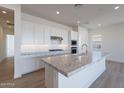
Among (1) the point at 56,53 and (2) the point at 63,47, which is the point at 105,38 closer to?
(2) the point at 63,47

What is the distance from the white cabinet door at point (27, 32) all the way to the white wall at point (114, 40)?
5.76 metres

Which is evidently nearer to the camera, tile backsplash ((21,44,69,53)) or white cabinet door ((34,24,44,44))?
tile backsplash ((21,44,69,53))

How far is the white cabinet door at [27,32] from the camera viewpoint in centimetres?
418

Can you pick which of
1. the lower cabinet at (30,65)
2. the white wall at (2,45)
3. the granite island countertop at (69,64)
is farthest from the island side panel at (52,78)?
the white wall at (2,45)

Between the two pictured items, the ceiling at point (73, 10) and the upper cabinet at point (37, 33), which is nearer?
the ceiling at point (73, 10)

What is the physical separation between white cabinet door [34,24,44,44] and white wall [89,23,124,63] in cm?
519

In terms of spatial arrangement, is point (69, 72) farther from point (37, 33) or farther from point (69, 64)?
point (37, 33)

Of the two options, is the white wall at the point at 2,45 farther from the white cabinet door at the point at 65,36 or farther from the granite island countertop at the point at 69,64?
the granite island countertop at the point at 69,64

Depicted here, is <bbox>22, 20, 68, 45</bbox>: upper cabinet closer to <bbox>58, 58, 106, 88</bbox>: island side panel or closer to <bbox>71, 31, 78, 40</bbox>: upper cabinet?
<bbox>71, 31, 78, 40</bbox>: upper cabinet

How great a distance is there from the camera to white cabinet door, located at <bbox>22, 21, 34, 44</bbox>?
13.7 ft

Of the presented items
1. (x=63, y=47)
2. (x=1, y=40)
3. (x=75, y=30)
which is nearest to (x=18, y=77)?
(x=63, y=47)

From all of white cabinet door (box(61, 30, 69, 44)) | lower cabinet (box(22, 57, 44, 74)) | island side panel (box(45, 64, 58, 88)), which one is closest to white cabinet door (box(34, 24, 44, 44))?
lower cabinet (box(22, 57, 44, 74))

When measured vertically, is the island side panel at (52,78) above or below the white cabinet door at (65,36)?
below

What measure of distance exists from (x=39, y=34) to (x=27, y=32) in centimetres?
68
